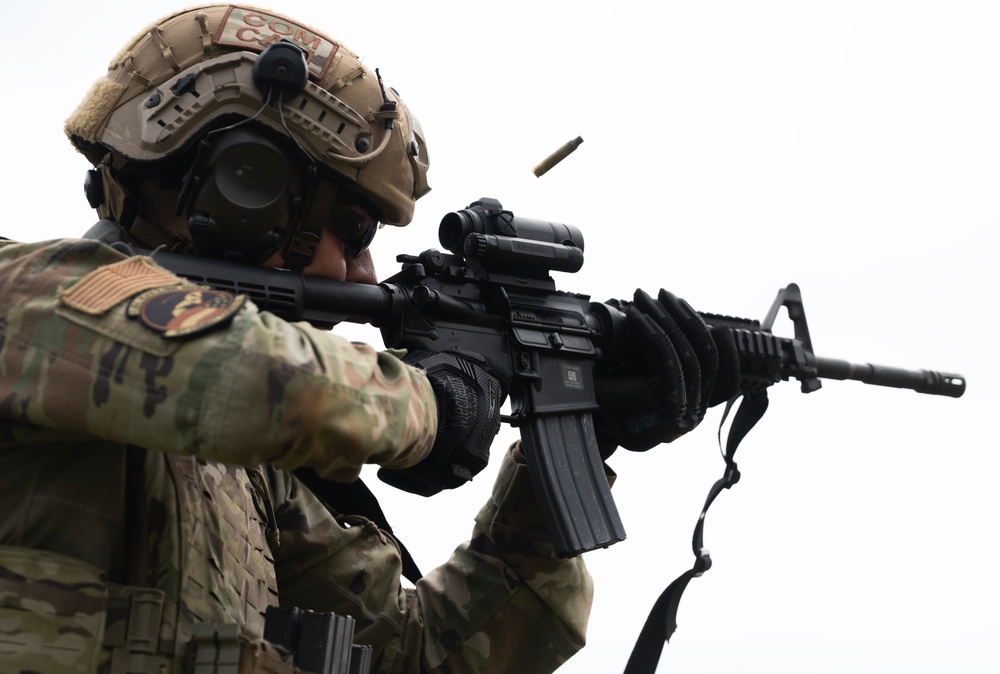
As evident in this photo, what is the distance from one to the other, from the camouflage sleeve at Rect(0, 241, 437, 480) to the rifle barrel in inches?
139

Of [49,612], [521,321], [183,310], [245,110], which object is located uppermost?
[245,110]

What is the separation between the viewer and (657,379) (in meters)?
4.83

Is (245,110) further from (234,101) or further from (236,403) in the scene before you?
(236,403)

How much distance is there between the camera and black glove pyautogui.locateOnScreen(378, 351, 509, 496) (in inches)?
146

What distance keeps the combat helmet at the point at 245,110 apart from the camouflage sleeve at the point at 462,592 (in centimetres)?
108

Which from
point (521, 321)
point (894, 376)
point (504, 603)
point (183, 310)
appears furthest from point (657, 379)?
point (183, 310)

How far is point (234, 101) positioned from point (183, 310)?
1175 mm

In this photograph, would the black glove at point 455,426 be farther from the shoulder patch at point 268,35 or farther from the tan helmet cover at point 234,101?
the shoulder patch at point 268,35

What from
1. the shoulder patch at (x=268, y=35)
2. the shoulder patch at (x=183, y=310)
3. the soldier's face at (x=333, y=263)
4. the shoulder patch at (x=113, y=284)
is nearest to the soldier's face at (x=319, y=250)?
the soldier's face at (x=333, y=263)

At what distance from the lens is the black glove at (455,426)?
371cm

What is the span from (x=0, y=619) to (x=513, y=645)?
2.11 meters

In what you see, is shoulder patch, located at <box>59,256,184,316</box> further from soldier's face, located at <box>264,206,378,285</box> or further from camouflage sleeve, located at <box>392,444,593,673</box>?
camouflage sleeve, located at <box>392,444,593,673</box>

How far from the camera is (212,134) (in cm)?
362

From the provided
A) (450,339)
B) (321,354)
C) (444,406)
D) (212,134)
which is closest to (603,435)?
(450,339)
